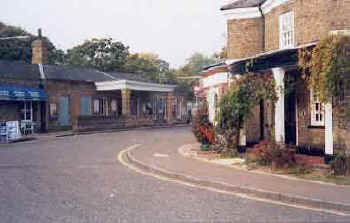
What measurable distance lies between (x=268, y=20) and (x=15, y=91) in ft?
59.7

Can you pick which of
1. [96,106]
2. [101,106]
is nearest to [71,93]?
[96,106]

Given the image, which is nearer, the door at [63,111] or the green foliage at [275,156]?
the green foliage at [275,156]

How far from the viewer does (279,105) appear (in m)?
12.6

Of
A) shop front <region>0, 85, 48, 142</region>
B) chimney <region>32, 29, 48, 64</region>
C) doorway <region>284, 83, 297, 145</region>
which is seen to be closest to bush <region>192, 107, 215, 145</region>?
doorway <region>284, 83, 297, 145</region>

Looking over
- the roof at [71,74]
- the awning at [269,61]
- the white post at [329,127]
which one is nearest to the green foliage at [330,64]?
the white post at [329,127]

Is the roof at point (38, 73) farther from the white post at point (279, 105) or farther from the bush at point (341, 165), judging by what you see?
the bush at point (341, 165)

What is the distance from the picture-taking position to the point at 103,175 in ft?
35.0

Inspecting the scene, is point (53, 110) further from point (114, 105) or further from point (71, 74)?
point (114, 105)

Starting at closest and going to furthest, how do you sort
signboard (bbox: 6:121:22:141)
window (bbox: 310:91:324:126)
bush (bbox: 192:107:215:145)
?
window (bbox: 310:91:324:126), bush (bbox: 192:107:215:145), signboard (bbox: 6:121:22:141)

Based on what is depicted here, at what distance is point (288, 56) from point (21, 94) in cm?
2052

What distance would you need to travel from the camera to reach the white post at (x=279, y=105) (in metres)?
12.3

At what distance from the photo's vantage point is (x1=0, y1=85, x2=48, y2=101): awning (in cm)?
2570

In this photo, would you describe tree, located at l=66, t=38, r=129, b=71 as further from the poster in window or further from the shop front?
the shop front

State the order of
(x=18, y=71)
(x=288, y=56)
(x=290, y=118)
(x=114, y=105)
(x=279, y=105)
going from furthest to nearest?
(x=114, y=105) → (x=18, y=71) → (x=290, y=118) → (x=279, y=105) → (x=288, y=56)
